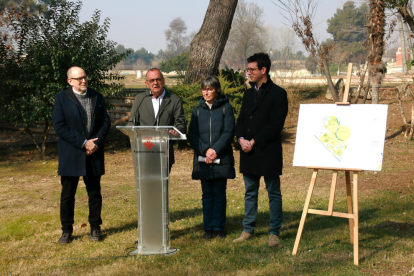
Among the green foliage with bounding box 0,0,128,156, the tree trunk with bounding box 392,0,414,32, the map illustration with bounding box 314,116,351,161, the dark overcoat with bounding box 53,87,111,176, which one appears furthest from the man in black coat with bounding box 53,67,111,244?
the tree trunk with bounding box 392,0,414,32

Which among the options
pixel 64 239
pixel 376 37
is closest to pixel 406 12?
pixel 376 37

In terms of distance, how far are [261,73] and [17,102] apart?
8.40m

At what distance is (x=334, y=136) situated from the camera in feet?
15.7

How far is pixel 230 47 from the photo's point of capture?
57.2 meters

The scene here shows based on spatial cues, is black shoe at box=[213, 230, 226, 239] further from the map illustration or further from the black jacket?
the map illustration

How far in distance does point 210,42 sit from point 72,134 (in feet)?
29.3

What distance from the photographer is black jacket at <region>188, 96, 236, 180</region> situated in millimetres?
5141

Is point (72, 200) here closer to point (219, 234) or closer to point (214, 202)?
point (214, 202)

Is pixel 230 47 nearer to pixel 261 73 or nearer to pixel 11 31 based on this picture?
pixel 11 31

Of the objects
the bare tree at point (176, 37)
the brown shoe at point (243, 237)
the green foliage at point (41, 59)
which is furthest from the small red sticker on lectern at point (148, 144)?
the bare tree at point (176, 37)

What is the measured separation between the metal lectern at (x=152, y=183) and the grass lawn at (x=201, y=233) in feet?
0.64

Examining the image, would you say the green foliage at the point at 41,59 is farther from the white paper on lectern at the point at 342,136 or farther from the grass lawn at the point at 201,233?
the white paper on lectern at the point at 342,136

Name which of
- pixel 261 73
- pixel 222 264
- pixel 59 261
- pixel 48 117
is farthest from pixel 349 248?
pixel 48 117

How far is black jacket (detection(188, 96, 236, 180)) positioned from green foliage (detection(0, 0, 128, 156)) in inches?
279
